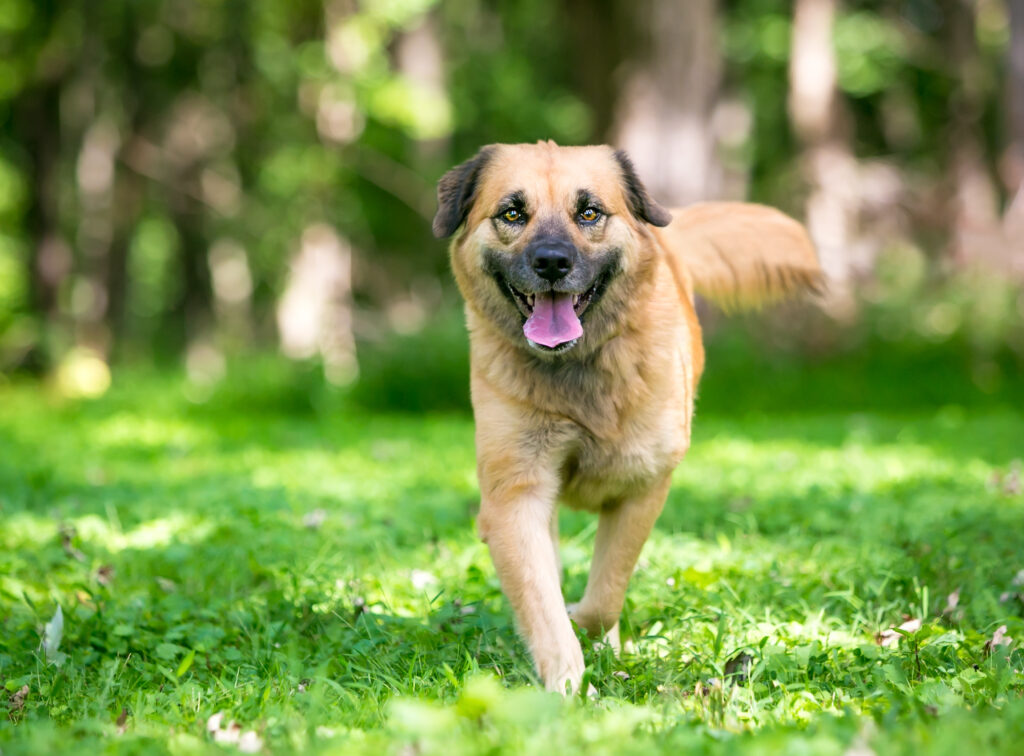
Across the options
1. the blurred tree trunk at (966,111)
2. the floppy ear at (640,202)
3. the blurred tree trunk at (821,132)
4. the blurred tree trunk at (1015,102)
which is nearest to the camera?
the floppy ear at (640,202)

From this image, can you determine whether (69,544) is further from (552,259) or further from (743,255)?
(743,255)

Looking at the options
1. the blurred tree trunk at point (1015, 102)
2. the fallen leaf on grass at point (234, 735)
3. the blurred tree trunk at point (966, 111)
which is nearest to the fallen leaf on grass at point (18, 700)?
the fallen leaf on grass at point (234, 735)

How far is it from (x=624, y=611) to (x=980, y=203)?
1664cm

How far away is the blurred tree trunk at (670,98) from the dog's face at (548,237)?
8.55 metres

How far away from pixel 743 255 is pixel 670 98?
8.02 meters

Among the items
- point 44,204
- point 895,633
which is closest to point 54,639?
point 895,633

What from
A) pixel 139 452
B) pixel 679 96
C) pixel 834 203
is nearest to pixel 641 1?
pixel 679 96

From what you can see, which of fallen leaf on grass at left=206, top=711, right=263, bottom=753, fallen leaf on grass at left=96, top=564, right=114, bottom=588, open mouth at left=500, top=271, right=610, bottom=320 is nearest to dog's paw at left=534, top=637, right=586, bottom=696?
fallen leaf on grass at left=206, top=711, right=263, bottom=753

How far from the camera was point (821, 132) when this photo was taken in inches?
643

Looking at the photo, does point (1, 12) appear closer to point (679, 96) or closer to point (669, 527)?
point (679, 96)

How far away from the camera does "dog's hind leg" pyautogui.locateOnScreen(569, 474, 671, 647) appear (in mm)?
3498

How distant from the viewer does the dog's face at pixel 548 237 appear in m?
3.54

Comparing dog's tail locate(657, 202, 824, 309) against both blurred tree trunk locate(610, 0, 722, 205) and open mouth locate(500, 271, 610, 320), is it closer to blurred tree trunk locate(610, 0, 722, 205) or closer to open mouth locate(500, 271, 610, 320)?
open mouth locate(500, 271, 610, 320)

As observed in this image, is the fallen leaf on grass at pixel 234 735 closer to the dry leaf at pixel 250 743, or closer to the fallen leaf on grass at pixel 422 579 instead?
the dry leaf at pixel 250 743
